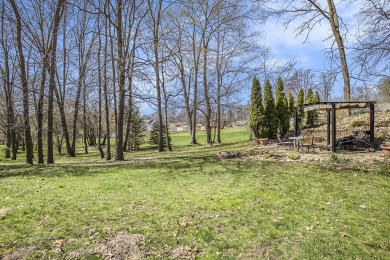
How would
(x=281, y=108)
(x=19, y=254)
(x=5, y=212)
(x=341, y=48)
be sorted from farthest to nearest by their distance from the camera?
(x=281, y=108) → (x=341, y=48) → (x=5, y=212) → (x=19, y=254)

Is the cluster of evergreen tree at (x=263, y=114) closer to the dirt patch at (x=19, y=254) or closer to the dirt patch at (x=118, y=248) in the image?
the dirt patch at (x=118, y=248)

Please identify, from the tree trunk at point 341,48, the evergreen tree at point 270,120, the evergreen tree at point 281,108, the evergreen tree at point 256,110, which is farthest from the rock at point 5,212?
the evergreen tree at point 281,108

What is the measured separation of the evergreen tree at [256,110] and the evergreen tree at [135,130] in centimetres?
1152

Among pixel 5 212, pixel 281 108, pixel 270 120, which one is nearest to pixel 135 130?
pixel 270 120

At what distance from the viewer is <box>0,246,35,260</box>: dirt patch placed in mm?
2979

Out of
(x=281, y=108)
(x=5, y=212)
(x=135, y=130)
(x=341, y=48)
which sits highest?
(x=341, y=48)

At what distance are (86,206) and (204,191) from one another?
2.38 meters

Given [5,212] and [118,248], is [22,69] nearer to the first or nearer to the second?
[5,212]

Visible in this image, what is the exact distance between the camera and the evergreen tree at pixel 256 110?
15914 mm

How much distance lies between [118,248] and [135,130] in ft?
67.6

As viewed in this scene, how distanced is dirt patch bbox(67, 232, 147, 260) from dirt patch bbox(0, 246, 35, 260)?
528mm

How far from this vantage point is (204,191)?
552 cm

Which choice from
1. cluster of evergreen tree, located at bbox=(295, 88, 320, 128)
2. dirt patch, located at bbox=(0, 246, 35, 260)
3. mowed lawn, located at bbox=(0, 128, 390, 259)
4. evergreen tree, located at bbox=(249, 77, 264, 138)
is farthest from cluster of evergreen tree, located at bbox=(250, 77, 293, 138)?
dirt patch, located at bbox=(0, 246, 35, 260)

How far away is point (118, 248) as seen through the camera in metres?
3.22
